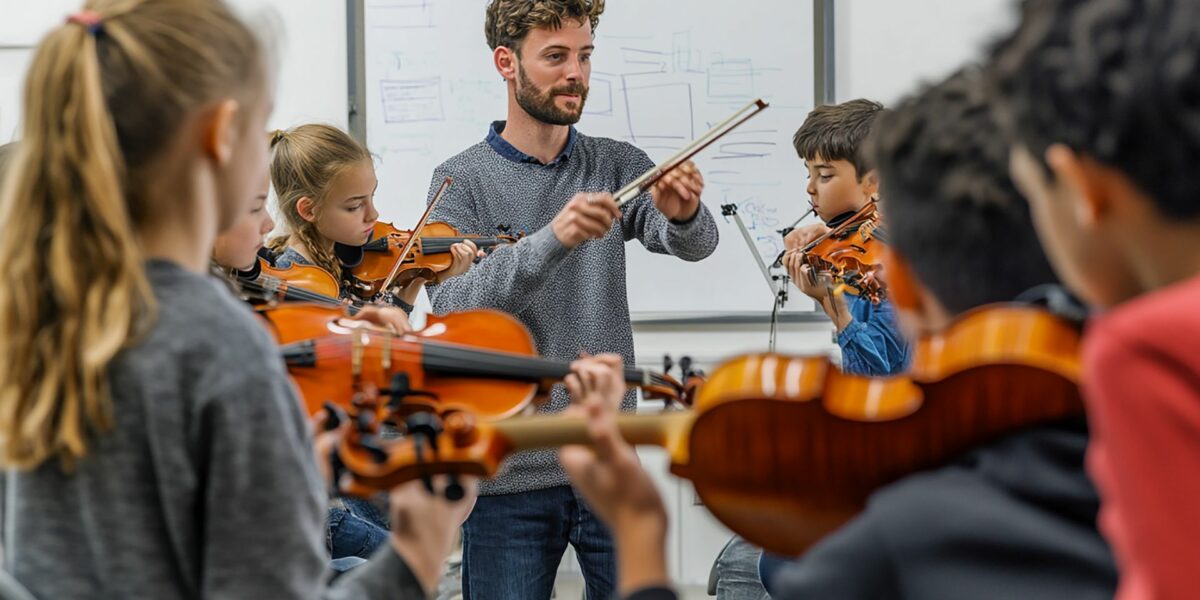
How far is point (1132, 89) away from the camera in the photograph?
2.13ft

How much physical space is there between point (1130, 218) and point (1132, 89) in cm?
7

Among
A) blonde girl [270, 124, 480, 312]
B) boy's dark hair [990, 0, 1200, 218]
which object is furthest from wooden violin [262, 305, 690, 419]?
boy's dark hair [990, 0, 1200, 218]

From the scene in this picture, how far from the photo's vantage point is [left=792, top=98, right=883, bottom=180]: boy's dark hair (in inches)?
108

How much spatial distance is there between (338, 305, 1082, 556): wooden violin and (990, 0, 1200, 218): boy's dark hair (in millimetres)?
204

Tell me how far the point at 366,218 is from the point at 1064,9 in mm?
2113

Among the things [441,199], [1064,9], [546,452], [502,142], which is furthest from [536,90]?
[1064,9]

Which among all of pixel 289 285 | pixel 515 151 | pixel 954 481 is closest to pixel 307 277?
pixel 289 285

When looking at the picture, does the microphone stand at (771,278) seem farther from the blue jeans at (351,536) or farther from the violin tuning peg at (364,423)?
the violin tuning peg at (364,423)

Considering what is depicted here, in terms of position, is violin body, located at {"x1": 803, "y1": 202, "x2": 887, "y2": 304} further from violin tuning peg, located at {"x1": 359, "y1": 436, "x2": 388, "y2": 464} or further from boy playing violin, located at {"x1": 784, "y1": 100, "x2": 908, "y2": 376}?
violin tuning peg, located at {"x1": 359, "y1": 436, "x2": 388, "y2": 464}

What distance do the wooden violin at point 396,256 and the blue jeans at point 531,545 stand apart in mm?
671

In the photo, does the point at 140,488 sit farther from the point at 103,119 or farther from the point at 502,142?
the point at 502,142

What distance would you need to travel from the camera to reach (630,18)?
12.8 ft

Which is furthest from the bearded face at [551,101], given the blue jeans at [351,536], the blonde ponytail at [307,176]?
the blue jeans at [351,536]

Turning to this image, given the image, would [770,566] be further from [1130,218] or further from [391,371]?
[1130,218]
